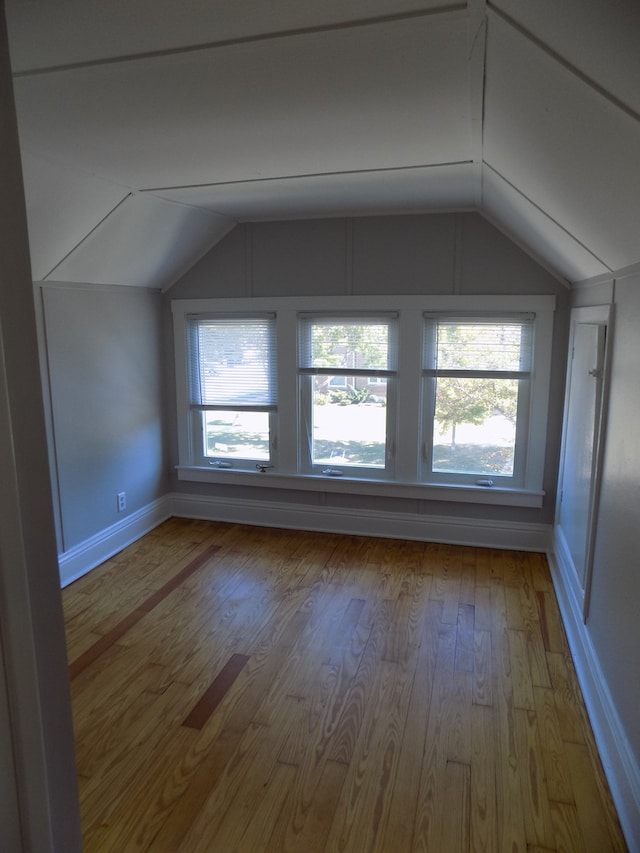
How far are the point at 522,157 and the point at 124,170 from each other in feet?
Answer: 5.61

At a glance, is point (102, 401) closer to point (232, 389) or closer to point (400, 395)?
point (232, 389)

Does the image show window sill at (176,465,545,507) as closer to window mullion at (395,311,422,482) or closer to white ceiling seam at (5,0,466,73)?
window mullion at (395,311,422,482)

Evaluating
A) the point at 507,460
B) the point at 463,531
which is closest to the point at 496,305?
the point at 507,460

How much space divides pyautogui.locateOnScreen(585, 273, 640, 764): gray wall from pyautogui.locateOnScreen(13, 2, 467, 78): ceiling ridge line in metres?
1.22

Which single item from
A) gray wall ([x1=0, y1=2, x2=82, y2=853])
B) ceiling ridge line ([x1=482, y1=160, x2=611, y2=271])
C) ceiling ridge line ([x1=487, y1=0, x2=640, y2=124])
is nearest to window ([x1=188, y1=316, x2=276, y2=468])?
ceiling ridge line ([x1=482, y1=160, x2=611, y2=271])

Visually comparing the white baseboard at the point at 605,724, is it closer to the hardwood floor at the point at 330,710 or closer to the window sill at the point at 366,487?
the hardwood floor at the point at 330,710

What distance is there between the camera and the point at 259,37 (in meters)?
1.39

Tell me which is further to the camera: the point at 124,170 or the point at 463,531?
the point at 463,531

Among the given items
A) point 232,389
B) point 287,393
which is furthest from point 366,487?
point 232,389

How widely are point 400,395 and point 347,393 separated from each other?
40 centimetres

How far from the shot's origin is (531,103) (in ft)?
4.75

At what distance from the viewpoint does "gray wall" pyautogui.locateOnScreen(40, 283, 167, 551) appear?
11.2 ft

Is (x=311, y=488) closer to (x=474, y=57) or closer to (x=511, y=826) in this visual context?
(x=511, y=826)

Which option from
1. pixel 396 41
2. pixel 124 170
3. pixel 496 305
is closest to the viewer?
pixel 396 41
